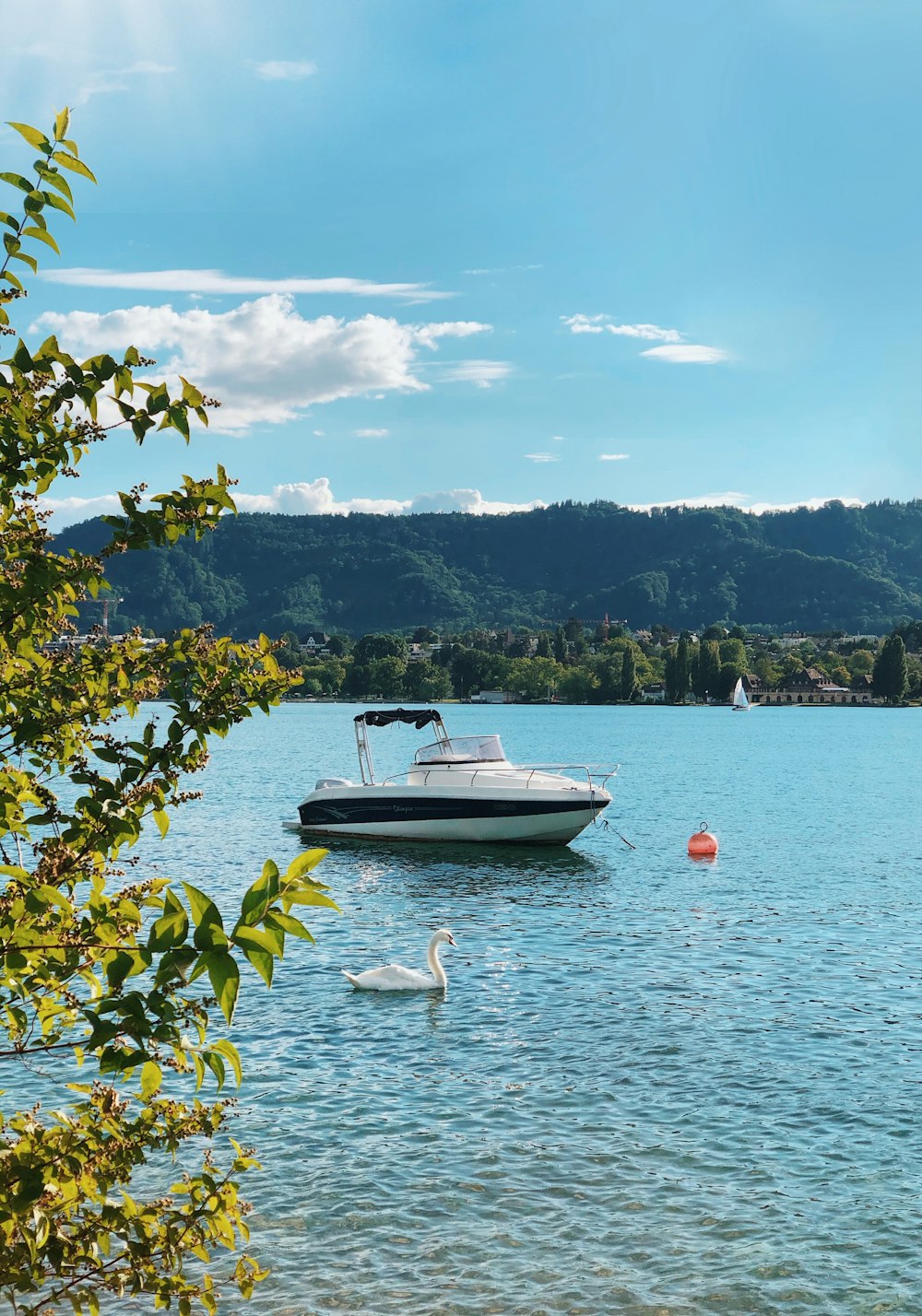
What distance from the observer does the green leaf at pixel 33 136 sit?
4027 mm

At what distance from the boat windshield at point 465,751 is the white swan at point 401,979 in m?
17.7

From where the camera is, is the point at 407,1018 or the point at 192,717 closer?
the point at 192,717

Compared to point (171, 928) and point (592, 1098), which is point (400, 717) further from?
point (171, 928)

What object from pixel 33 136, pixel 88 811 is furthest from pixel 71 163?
pixel 88 811

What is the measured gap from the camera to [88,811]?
4.79 meters

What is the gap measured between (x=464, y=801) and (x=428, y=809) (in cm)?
136

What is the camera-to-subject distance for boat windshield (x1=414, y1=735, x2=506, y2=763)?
38031 mm

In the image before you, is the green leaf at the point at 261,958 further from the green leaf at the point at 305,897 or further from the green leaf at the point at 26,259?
the green leaf at the point at 26,259

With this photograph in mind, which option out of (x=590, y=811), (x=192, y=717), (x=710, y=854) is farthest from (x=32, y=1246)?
(x=710, y=854)

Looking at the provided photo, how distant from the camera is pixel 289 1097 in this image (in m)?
14.8

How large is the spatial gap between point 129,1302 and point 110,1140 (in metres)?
6.75

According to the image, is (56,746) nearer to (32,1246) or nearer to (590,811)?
(32,1246)

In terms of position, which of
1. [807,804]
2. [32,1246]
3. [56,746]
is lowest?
[807,804]

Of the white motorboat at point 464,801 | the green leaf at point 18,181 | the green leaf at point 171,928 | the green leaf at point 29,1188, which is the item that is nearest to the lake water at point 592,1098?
the white motorboat at point 464,801
